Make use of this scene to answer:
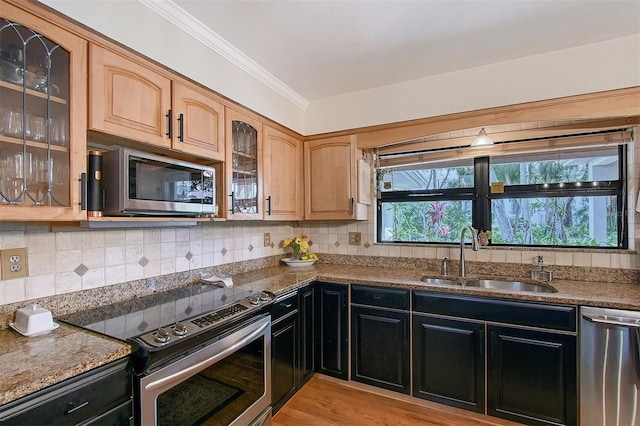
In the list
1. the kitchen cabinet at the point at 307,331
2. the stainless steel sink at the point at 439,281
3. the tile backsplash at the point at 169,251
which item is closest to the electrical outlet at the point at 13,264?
the tile backsplash at the point at 169,251

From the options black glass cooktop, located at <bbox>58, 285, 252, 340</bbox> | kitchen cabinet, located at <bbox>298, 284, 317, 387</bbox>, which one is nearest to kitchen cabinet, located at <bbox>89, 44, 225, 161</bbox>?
black glass cooktop, located at <bbox>58, 285, 252, 340</bbox>

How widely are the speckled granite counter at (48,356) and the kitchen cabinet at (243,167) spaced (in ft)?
3.37

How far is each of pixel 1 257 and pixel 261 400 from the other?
4.73 ft

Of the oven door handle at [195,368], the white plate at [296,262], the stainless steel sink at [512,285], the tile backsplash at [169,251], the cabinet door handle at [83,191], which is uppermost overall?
the cabinet door handle at [83,191]

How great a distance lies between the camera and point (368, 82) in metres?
2.57

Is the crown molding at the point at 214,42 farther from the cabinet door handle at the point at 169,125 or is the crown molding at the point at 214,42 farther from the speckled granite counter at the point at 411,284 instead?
the speckled granite counter at the point at 411,284

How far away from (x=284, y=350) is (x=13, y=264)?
59.0 inches

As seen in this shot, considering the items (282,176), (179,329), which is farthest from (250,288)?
(282,176)

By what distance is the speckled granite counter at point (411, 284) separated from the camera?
1.79 m

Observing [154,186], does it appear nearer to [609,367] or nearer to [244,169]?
[244,169]

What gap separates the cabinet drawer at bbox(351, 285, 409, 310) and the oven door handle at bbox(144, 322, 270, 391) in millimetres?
862

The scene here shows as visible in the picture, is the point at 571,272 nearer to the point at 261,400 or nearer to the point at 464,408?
the point at 464,408

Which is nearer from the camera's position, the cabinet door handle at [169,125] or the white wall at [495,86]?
the cabinet door handle at [169,125]

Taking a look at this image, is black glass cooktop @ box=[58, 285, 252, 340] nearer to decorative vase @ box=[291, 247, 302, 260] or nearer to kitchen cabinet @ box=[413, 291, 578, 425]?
decorative vase @ box=[291, 247, 302, 260]
